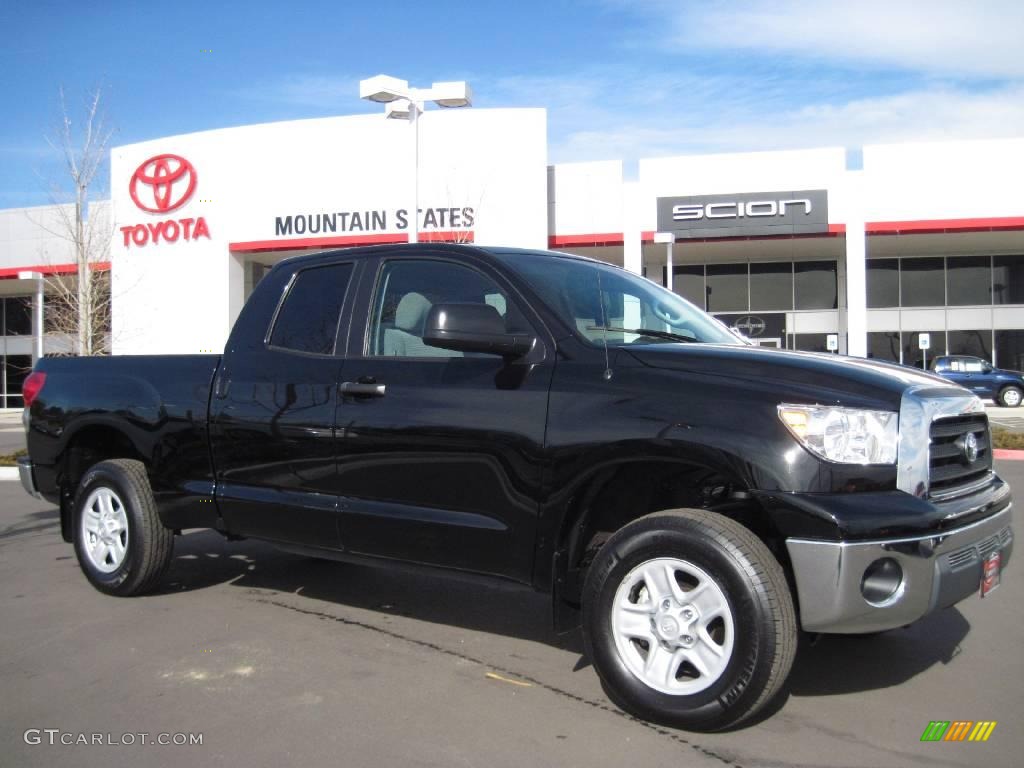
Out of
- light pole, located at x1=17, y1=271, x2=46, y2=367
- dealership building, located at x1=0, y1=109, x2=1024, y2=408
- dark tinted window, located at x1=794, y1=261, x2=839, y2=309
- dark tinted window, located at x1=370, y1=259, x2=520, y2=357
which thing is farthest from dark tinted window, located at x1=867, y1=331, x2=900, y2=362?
dark tinted window, located at x1=370, y1=259, x2=520, y2=357

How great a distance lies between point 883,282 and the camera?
1219 inches

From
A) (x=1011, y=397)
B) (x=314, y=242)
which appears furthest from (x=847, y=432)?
(x=1011, y=397)

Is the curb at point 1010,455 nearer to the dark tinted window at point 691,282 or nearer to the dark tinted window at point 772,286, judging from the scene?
the dark tinted window at point 772,286

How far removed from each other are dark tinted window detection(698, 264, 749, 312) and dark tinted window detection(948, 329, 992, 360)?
6.99m

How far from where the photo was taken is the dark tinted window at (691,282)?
31.3 m

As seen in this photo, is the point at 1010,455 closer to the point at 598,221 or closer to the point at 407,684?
the point at 407,684

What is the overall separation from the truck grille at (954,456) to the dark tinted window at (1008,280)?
30110 millimetres

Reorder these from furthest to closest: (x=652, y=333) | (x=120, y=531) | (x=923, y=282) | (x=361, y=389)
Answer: (x=923, y=282)
(x=120, y=531)
(x=361, y=389)
(x=652, y=333)

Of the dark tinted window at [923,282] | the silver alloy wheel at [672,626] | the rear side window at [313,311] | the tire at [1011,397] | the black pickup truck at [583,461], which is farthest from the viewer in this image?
the dark tinted window at [923,282]

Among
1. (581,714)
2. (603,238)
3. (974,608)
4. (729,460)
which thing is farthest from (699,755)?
(603,238)

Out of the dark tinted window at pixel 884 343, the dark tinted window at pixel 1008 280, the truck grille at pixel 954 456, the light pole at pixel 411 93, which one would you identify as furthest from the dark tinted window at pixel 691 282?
the truck grille at pixel 954 456

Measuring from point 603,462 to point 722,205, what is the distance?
23736 mm

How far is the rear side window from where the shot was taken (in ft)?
15.8

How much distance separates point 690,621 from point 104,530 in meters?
3.79
